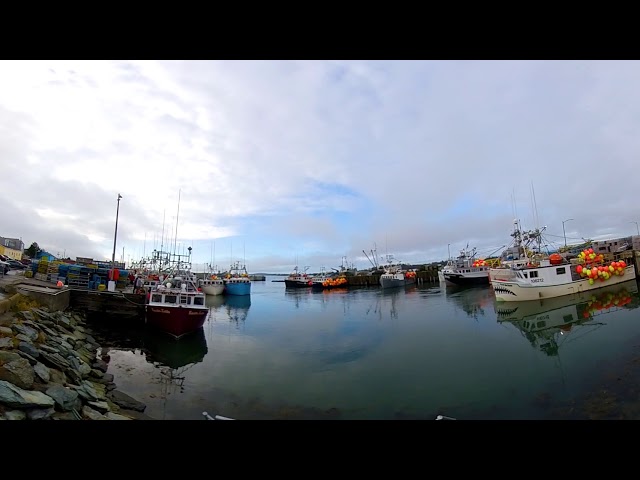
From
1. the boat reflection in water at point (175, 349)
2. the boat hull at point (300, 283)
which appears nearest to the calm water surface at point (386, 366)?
the boat reflection in water at point (175, 349)

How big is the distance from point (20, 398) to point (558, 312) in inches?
1008

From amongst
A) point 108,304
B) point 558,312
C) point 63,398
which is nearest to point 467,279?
point 558,312

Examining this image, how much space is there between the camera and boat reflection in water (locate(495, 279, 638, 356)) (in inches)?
574

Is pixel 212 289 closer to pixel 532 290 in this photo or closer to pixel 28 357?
pixel 532 290

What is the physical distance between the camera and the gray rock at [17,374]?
4.77 m

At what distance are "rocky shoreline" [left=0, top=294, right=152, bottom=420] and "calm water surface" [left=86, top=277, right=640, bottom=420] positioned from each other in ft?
2.25

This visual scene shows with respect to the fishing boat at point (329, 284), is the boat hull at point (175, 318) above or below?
below

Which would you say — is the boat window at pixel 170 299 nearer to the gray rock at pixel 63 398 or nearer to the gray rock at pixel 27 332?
the gray rock at pixel 27 332

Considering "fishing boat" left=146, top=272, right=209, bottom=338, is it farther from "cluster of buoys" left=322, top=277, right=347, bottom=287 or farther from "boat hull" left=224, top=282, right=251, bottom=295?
"cluster of buoys" left=322, top=277, right=347, bottom=287

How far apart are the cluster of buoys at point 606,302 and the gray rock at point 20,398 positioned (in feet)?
80.7
